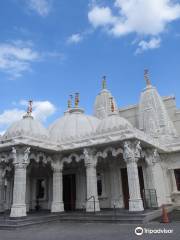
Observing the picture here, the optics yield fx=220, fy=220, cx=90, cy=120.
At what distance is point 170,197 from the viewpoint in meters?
17.9

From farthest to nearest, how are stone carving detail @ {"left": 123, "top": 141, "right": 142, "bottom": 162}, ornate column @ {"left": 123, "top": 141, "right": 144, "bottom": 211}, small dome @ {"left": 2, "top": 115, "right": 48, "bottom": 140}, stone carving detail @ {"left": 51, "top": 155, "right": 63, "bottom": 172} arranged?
stone carving detail @ {"left": 51, "top": 155, "right": 63, "bottom": 172} < small dome @ {"left": 2, "top": 115, "right": 48, "bottom": 140} < stone carving detail @ {"left": 123, "top": 141, "right": 142, "bottom": 162} < ornate column @ {"left": 123, "top": 141, "right": 144, "bottom": 211}

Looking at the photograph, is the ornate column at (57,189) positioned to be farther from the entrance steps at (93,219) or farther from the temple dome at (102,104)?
the temple dome at (102,104)

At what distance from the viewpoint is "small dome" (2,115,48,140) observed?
1505cm

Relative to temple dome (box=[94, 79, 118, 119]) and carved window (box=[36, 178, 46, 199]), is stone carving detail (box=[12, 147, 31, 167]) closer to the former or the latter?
carved window (box=[36, 178, 46, 199])

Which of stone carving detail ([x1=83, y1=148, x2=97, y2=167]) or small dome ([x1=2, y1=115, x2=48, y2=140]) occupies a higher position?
small dome ([x1=2, y1=115, x2=48, y2=140])

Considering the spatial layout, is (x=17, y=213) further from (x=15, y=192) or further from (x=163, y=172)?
(x=163, y=172)

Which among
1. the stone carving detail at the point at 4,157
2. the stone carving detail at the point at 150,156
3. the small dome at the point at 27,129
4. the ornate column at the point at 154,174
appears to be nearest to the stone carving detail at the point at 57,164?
the small dome at the point at 27,129

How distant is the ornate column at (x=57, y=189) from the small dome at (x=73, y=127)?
1916mm

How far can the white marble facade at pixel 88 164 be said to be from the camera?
13531mm

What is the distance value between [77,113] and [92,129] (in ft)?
10.1

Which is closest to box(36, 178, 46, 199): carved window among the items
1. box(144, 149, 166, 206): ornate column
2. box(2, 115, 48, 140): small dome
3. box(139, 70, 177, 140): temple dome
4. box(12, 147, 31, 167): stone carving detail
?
box(2, 115, 48, 140): small dome

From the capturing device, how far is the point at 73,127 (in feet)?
61.7

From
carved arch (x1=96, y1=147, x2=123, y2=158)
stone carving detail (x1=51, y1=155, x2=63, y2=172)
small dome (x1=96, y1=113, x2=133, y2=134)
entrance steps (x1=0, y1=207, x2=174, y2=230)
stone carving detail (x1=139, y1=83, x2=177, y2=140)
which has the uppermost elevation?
stone carving detail (x1=139, y1=83, x2=177, y2=140)

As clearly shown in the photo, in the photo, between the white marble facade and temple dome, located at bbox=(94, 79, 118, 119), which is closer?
the white marble facade
